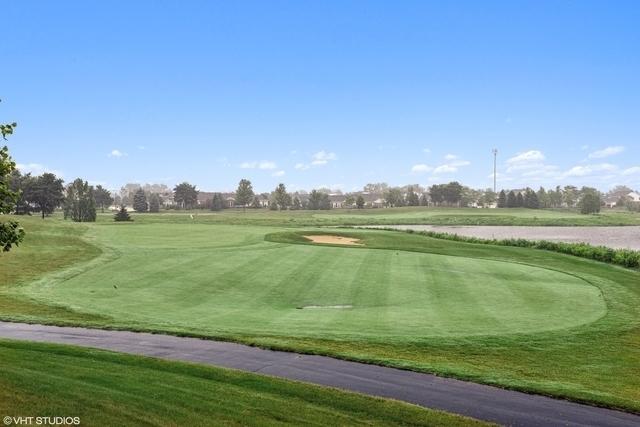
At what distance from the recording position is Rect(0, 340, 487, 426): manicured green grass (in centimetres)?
817

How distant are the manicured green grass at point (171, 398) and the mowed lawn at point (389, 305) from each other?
3237 millimetres

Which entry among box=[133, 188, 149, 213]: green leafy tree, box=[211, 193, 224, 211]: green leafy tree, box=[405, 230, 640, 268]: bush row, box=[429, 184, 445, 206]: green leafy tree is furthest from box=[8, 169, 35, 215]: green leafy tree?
box=[429, 184, 445, 206]: green leafy tree

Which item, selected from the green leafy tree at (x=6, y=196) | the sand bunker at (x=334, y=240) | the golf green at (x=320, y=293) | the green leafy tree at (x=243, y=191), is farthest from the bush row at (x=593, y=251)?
the green leafy tree at (x=243, y=191)

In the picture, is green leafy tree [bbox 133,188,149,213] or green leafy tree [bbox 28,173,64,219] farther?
green leafy tree [bbox 133,188,149,213]

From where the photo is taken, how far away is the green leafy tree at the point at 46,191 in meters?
86.4

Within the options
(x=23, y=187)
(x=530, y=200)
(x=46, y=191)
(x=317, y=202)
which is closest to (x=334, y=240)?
(x=46, y=191)

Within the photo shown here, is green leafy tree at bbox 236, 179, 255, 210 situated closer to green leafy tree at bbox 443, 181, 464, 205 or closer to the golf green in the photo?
green leafy tree at bbox 443, 181, 464, 205

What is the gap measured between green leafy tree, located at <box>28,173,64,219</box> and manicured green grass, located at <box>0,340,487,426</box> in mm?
83975

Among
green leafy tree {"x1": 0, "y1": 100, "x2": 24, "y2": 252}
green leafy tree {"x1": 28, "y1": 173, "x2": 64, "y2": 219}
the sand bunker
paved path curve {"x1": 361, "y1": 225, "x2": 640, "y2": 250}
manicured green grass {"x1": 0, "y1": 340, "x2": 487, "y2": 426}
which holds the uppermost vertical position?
green leafy tree {"x1": 28, "y1": 173, "x2": 64, "y2": 219}

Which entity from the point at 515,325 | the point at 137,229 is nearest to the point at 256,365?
the point at 515,325

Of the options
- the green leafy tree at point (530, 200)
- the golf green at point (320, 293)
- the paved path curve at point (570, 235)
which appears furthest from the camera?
the green leafy tree at point (530, 200)

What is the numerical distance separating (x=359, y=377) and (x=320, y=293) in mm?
11403

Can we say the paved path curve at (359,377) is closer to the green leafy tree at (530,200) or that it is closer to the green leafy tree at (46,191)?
the green leafy tree at (46,191)

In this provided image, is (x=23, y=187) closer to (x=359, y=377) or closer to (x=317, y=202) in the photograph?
(x=359, y=377)
